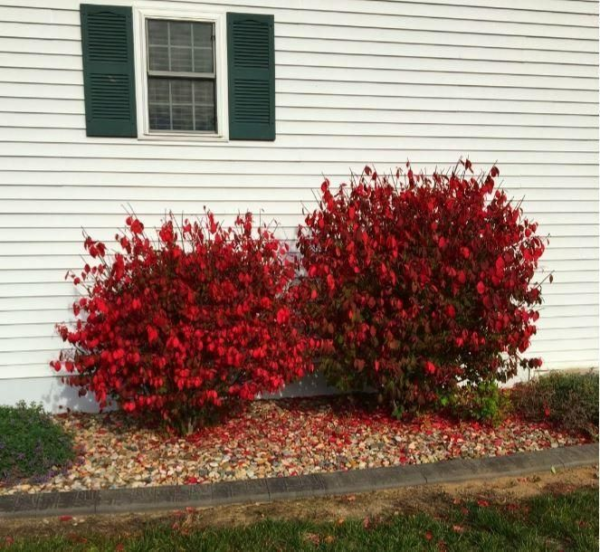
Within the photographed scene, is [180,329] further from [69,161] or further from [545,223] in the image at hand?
[545,223]

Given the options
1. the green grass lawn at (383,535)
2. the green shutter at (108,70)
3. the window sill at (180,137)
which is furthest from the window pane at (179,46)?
the green grass lawn at (383,535)

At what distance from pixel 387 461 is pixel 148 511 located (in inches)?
63.0

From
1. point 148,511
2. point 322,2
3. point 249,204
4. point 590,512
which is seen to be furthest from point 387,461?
point 322,2

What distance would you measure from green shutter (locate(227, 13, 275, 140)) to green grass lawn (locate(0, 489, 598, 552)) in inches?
123

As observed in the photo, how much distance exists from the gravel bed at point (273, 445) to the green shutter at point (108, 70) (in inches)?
94.3

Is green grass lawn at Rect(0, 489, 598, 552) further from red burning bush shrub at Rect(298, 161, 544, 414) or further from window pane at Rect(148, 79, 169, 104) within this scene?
window pane at Rect(148, 79, 169, 104)

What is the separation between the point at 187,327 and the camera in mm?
3877

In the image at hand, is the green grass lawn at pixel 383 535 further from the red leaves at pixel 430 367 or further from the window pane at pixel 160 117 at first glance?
the window pane at pixel 160 117

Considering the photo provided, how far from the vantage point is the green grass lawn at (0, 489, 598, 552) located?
3010 millimetres

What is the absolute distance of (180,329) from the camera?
3887 millimetres

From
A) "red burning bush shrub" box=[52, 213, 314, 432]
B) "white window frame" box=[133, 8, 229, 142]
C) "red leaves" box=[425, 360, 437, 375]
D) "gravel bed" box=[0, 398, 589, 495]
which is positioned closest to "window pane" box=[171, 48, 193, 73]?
"white window frame" box=[133, 8, 229, 142]

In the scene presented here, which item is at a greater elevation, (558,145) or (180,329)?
(558,145)

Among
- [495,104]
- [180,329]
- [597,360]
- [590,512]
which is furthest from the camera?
[597,360]

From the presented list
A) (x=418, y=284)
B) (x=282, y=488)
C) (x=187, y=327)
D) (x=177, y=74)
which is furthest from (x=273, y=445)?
(x=177, y=74)
